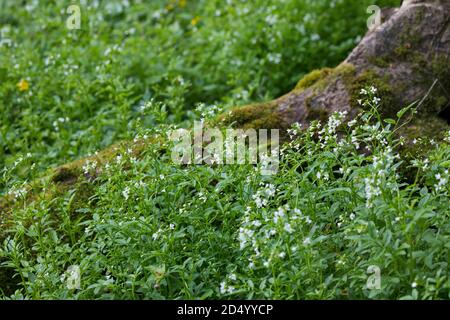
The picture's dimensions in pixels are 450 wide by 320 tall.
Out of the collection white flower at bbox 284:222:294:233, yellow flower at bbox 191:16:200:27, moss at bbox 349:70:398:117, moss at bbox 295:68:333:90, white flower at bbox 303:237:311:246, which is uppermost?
yellow flower at bbox 191:16:200:27

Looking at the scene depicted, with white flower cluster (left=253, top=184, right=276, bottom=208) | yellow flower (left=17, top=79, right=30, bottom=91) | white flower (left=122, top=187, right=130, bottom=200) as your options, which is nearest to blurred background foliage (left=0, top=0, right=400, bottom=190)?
yellow flower (left=17, top=79, right=30, bottom=91)

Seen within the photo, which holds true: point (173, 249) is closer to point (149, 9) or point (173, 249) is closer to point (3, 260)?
point (3, 260)

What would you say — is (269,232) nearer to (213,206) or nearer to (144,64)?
(213,206)

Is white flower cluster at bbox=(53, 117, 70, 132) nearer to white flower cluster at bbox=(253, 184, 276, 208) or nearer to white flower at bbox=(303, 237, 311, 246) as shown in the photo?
white flower cluster at bbox=(253, 184, 276, 208)

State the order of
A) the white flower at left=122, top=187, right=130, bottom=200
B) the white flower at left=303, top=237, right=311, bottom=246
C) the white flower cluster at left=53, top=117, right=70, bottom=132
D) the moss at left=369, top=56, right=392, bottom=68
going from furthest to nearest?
the white flower cluster at left=53, top=117, right=70, bottom=132 < the moss at left=369, top=56, right=392, bottom=68 < the white flower at left=122, top=187, right=130, bottom=200 < the white flower at left=303, top=237, right=311, bottom=246

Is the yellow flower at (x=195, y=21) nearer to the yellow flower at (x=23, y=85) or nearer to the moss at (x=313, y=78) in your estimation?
the yellow flower at (x=23, y=85)

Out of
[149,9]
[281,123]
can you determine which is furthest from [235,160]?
[149,9]

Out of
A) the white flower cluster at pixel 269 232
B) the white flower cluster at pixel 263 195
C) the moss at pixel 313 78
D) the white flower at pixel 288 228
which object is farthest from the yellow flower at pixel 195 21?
the white flower at pixel 288 228

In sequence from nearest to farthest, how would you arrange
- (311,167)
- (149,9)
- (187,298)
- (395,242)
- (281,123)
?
(395,242), (187,298), (311,167), (281,123), (149,9)

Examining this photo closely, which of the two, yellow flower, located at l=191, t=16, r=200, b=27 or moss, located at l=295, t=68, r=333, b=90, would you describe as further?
yellow flower, located at l=191, t=16, r=200, b=27

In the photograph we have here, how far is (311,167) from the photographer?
376cm

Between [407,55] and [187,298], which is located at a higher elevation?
[407,55]

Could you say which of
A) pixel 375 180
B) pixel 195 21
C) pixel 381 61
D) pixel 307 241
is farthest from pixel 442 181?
pixel 195 21
